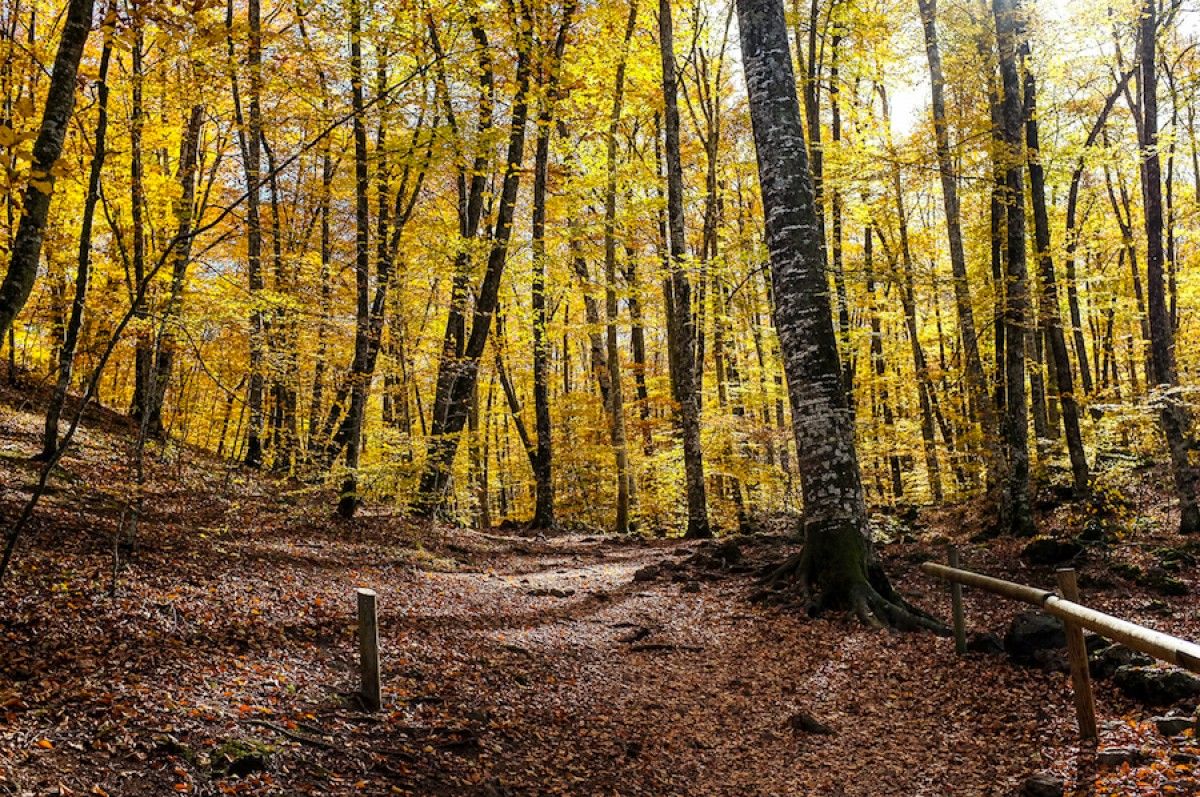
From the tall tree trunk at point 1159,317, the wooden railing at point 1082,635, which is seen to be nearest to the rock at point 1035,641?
the wooden railing at point 1082,635

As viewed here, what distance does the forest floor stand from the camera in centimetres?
403

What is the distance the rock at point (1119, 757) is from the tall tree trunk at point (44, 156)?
24.8ft

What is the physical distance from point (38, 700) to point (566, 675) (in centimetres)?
388

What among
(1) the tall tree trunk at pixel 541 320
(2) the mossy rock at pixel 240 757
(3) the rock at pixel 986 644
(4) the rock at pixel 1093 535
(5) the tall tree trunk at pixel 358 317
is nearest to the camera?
(2) the mossy rock at pixel 240 757

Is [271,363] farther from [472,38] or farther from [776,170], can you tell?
[776,170]

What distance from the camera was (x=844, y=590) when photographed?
25.8 feet

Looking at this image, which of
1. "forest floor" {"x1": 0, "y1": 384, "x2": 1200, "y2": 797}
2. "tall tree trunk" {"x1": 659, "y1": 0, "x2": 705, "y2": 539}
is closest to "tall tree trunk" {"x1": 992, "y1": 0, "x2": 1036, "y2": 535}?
"forest floor" {"x1": 0, "y1": 384, "x2": 1200, "y2": 797}

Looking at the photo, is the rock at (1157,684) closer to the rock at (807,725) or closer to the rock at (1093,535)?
the rock at (807,725)

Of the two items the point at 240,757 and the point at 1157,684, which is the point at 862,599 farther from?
the point at 240,757

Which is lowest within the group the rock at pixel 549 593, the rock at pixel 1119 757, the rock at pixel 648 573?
the rock at pixel 648 573

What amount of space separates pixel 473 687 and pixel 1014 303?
35.4 feet

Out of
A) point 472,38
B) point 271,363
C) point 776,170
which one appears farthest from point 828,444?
point 472,38

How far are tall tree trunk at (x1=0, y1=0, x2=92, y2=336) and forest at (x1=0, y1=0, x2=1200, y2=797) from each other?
36mm

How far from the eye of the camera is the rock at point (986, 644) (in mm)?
6480
